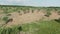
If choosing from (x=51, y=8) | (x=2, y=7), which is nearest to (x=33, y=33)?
(x=51, y=8)

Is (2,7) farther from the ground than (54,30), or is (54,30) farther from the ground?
(54,30)

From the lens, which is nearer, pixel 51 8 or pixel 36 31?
pixel 36 31

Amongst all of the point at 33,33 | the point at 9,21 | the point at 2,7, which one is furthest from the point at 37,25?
the point at 2,7

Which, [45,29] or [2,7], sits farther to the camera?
[2,7]

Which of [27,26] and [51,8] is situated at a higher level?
[27,26]

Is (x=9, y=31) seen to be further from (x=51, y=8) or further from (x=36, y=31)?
(x=51, y=8)

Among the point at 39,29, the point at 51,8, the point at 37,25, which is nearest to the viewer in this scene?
the point at 39,29

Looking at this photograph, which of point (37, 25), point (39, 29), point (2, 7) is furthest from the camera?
point (2, 7)

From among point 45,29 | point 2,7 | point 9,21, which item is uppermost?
point 45,29

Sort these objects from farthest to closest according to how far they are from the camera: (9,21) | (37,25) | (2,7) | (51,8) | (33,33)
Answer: (2,7) → (51,8) → (9,21) → (37,25) → (33,33)

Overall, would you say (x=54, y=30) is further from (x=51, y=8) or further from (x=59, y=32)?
(x=51, y=8)
